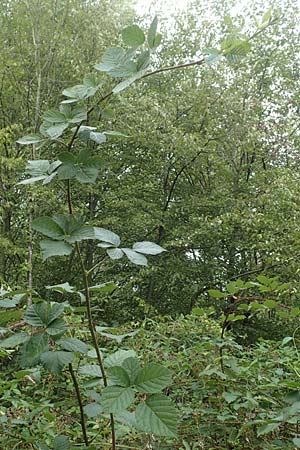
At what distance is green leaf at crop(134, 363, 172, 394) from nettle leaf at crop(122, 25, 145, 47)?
0.47 metres

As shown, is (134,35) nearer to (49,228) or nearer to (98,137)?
(98,137)

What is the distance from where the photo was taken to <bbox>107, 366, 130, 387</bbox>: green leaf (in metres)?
0.71

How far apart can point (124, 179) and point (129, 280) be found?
2.06 meters

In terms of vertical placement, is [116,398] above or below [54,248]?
below

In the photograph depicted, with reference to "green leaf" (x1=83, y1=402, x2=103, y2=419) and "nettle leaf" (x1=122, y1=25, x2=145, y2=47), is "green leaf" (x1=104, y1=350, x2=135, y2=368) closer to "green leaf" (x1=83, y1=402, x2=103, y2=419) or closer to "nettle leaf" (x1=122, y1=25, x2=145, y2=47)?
"green leaf" (x1=83, y1=402, x2=103, y2=419)

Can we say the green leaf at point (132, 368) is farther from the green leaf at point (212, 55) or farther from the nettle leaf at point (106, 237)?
the green leaf at point (212, 55)

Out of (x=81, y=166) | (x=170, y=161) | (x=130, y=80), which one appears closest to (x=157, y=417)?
(x=81, y=166)

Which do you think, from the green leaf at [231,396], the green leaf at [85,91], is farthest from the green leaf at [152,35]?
the green leaf at [231,396]

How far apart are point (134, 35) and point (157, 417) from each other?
55 cm

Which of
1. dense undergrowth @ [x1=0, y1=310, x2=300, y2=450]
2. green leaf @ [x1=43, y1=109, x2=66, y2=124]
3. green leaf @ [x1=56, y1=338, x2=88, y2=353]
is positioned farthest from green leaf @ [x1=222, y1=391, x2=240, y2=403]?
green leaf @ [x1=43, y1=109, x2=66, y2=124]

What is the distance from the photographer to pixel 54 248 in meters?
0.75

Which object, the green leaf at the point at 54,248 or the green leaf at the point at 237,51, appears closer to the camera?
the green leaf at the point at 54,248

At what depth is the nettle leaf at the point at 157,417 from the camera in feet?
2.19

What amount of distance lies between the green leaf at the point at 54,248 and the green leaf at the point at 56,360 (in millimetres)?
153
